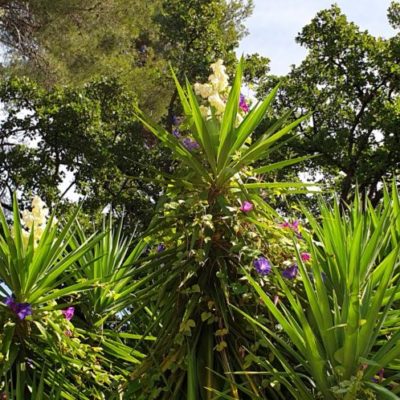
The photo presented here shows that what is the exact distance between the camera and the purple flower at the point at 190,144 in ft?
8.49

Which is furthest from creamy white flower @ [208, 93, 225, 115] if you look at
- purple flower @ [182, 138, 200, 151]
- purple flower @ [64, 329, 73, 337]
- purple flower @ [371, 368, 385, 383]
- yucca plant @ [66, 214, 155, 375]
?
purple flower @ [371, 368, 385, 383]

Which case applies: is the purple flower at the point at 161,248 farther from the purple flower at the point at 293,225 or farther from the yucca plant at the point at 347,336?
the yucca plant at the point at 347,336

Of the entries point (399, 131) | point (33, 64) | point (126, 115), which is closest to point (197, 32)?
point (126, 115)

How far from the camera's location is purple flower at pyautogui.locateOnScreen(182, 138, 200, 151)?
8.49 ft

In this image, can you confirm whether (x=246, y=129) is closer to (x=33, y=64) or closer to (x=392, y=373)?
(x=392, y=373)

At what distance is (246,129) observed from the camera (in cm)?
252

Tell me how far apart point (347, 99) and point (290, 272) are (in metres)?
11.0

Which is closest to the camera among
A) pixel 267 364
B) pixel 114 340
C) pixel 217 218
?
pixel 267 364

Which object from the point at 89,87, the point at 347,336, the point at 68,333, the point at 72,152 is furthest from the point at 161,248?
the point at 89,87

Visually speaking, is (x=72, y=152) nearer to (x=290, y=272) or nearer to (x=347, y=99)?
(x=347, y=99)

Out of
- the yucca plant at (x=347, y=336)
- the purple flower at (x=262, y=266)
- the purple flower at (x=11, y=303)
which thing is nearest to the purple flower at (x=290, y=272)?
the purple flower at (x=262, y=266)

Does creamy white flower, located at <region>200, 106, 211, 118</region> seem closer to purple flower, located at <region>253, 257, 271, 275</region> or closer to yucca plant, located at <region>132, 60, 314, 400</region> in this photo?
yucca plant, located at <region>132, 60, 314, 400</region>

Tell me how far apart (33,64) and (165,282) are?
11.4 meters

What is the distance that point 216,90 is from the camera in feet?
8.91
